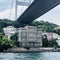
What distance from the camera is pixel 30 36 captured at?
38.6m

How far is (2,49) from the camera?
30422mm

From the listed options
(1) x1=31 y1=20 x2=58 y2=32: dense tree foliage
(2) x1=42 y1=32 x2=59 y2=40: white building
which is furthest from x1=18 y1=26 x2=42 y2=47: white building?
(1) x1=31 y1=20 x2=58 y2=32: dense tree foliage

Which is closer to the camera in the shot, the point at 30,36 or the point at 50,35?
the point at 30,36

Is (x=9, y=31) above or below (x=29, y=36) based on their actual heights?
above

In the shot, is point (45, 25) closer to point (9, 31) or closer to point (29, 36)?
point (9, 31)

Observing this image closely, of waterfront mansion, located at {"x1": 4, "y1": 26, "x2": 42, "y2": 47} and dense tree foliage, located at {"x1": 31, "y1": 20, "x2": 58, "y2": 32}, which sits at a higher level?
dense tree foliage, located at {"x1": 31, "y1": 20, "x2": 58, "y2": 32}

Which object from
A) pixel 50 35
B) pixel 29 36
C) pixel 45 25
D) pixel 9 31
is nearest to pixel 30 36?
pixel 29 36

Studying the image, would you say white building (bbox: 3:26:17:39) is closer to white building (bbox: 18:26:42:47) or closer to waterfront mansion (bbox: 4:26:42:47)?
waterfront mansion (bbox: 4:26:42:47)

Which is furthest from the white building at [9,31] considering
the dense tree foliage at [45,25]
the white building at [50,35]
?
the dense tree foliage at [45,25]

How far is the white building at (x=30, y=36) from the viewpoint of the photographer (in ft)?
124

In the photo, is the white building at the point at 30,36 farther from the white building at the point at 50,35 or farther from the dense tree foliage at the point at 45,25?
the dense tree foliage at the point at 45,25

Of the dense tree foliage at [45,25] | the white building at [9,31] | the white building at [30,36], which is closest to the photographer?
the white building at [30,36]

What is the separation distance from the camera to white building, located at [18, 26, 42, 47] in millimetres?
37781

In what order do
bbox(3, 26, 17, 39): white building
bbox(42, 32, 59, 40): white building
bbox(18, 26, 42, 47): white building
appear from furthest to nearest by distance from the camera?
bbox(42, 32, 59, 40): white building
bbox(3, 26, 17, 39): white building
bbox(18, 26, 42, 47): white building
